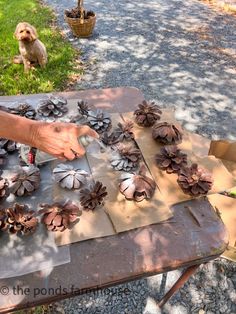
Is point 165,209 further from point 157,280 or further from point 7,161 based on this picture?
point 157,280

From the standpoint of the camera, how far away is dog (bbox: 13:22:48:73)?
3389 mm

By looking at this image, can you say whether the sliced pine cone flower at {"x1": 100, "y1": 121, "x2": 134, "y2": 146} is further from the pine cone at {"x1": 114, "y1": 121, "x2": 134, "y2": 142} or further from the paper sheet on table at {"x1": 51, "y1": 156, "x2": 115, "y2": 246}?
the paper sheet on table at {"x1": 51, "y1": 156, "x2": 115, "y2": 246}

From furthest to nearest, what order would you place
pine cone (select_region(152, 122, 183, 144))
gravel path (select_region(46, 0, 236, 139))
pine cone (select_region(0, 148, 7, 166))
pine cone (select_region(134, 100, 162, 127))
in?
1. gravel path (select_region(46, 0, 236, 139))
2. pine cone (select_region(134, 100, 162, 127))
3. pine cone (select_region(152, 122, 183, 144))
4. pine cone (select_region(0, 148, 7, 166))

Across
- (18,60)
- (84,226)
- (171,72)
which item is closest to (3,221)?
Result: (84,226)

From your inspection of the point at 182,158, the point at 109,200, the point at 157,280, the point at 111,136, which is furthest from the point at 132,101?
the point at 157,280

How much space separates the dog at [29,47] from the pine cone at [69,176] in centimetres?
242

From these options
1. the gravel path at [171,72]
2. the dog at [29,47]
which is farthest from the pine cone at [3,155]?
the dog at [29,47]

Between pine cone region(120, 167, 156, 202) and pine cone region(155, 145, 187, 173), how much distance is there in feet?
0.46

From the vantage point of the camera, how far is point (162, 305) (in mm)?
2061

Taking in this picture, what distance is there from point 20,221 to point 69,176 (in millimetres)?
309

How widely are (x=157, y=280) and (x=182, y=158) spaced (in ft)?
3.43

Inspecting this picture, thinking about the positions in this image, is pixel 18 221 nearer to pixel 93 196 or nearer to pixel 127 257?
pixel 93 196

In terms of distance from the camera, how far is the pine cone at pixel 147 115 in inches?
70.1

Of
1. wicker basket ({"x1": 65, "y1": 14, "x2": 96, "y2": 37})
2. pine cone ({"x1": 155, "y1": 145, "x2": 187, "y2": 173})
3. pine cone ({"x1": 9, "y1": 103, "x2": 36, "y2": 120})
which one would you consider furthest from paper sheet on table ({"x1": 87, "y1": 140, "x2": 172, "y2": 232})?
wicker basket ({"x1": 65, "y1": 14, "x2": 96, "y2": 37})
